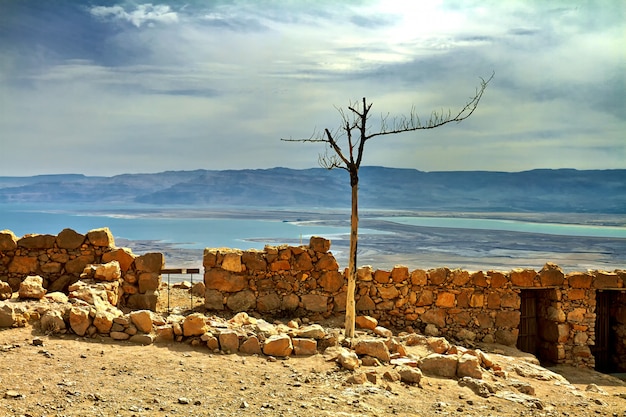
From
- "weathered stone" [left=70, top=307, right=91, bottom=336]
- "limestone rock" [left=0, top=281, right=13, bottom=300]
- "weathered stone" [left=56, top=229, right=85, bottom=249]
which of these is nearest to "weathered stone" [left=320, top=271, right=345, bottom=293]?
"weathered stone" [left=56, top=229, right=85, bottom=249]

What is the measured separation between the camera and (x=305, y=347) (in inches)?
338

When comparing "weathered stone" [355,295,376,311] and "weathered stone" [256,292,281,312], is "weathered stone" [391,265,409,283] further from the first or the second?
"weathered stone" [256,292,281,312]

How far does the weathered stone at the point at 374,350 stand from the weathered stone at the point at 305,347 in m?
0.64

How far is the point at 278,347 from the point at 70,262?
6494mm

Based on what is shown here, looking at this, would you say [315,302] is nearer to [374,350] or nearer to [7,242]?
[374,350]

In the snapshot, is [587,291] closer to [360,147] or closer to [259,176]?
[360,147]

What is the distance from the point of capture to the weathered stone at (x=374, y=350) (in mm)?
8547

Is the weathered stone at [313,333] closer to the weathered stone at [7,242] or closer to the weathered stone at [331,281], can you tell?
the weathered stone at [331,281]

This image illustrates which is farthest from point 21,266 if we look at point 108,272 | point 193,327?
point 193,327

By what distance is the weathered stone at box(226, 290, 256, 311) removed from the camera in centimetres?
1291

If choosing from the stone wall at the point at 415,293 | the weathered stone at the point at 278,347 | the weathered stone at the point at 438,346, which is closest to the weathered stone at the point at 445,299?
the stone wall at the point at 415,293

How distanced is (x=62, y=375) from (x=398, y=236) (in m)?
53.4

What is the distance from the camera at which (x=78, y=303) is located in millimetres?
9711

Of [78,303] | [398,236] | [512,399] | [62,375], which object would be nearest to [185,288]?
[78,303]
